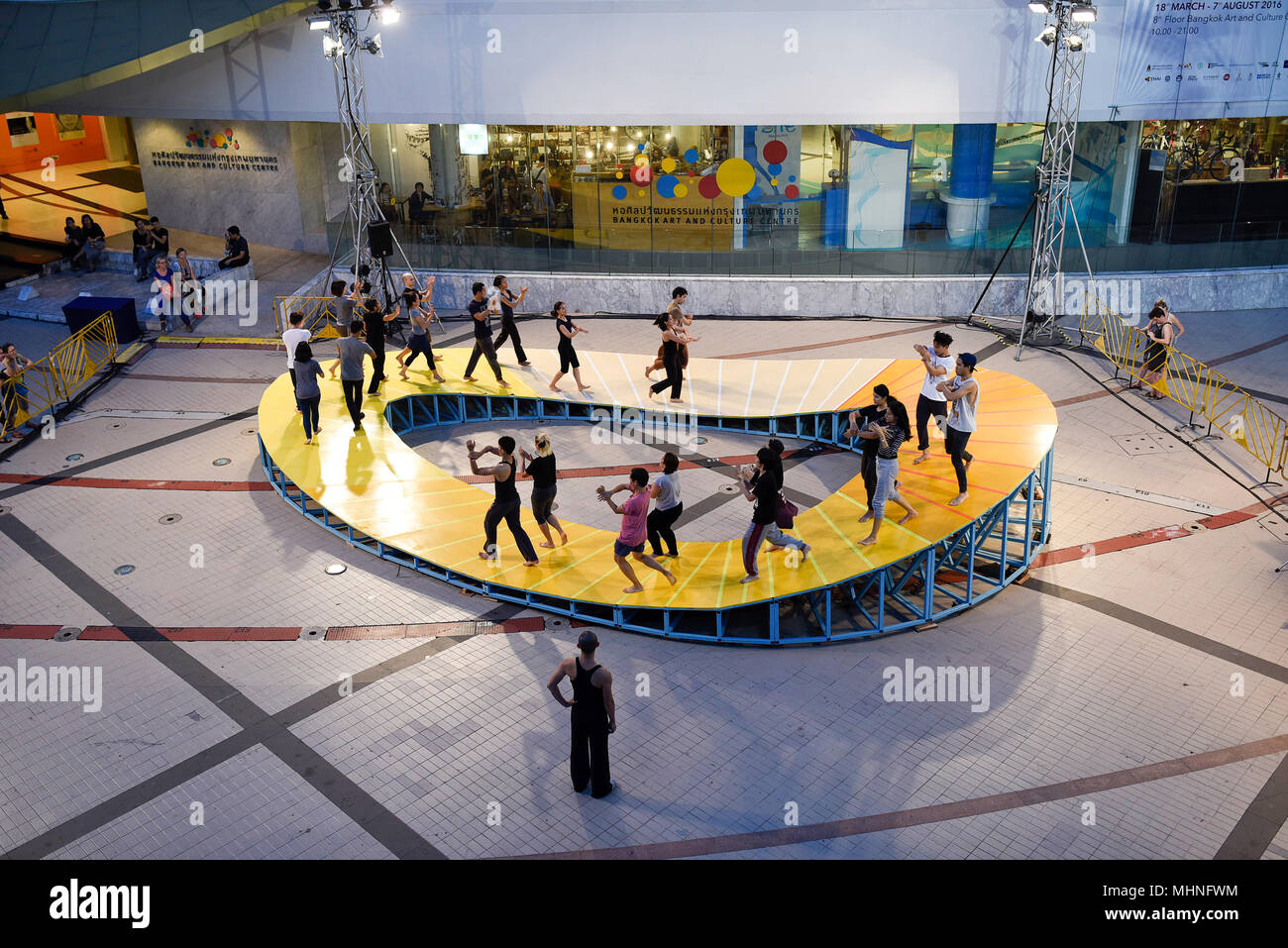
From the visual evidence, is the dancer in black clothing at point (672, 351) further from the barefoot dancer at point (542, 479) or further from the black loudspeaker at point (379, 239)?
the black loudspeaker at point (379, 239)

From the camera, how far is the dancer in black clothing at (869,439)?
11.5m

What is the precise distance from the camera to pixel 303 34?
73.7 ft

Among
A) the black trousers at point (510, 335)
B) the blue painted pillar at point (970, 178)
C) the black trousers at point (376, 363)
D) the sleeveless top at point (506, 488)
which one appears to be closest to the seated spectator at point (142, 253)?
the black trousers at point (376, 363)

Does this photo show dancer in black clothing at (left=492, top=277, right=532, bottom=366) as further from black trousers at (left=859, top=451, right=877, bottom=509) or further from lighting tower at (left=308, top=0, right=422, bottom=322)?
black trousers at (left=859, top=451, right=877, bottom=509)

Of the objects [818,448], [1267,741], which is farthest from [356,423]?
[1267,741]

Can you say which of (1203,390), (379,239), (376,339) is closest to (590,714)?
(376,339)

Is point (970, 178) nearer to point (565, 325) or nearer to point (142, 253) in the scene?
point (565, 325)

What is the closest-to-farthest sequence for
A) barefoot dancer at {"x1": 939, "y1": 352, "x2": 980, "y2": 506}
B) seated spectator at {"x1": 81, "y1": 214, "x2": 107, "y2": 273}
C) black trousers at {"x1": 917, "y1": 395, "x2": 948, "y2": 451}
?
barefoot dancer at {"x1": 939, "y1": 352, "x2": 980, "y2": 506} < black trousers at {"x1": 917, "y1": 395, "x2": 948, "y2": 451} < seated spectator at {"x1": 81, "y1": 214, "x2": 107, "y2": 273}

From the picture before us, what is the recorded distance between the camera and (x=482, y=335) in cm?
1655

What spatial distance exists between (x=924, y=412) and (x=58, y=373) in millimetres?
13844

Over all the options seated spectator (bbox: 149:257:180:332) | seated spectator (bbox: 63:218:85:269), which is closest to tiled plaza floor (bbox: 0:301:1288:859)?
seated spectator (bbox: 149:257:180:332)

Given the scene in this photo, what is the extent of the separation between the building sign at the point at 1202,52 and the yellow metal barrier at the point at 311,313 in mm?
15390

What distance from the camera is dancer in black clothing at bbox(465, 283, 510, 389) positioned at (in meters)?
16.5

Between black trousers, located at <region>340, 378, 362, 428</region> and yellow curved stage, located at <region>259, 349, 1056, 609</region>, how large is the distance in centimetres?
24
